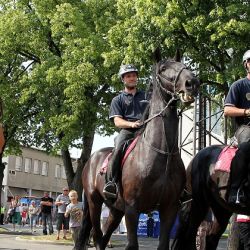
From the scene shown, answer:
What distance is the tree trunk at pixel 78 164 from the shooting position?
24.7m

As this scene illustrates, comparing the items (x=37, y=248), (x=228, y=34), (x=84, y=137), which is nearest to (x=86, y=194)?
(x=37, y=248)

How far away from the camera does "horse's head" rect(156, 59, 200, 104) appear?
7.05 m

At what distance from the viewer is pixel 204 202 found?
9312 millimetres

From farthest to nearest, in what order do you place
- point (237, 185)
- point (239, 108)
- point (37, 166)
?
point (37, 166)
point (239, 108)
point (237, 185)

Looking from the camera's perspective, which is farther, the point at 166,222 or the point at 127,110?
the point at 127,110

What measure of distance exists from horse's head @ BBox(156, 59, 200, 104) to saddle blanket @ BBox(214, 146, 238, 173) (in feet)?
5.86

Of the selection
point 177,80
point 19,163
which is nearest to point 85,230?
point 177,80

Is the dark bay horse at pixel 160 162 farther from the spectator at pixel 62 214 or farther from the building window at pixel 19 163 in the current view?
the building window at pixel 19 163

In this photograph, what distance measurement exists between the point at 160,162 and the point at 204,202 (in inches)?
84.7

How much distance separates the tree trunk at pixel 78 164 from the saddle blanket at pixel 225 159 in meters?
16.0

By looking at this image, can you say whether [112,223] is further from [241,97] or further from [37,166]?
[37,166]

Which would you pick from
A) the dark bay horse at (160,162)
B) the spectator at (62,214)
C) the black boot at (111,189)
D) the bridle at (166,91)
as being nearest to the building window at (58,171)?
the spectator at (62,214)

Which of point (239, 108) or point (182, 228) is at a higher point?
point (239, 108)

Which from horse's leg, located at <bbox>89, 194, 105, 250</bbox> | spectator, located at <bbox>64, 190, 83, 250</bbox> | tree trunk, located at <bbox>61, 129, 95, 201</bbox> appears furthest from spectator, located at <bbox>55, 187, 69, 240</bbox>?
horse's leg, located at <bbox>89, 194, 105, 250</bbox>
